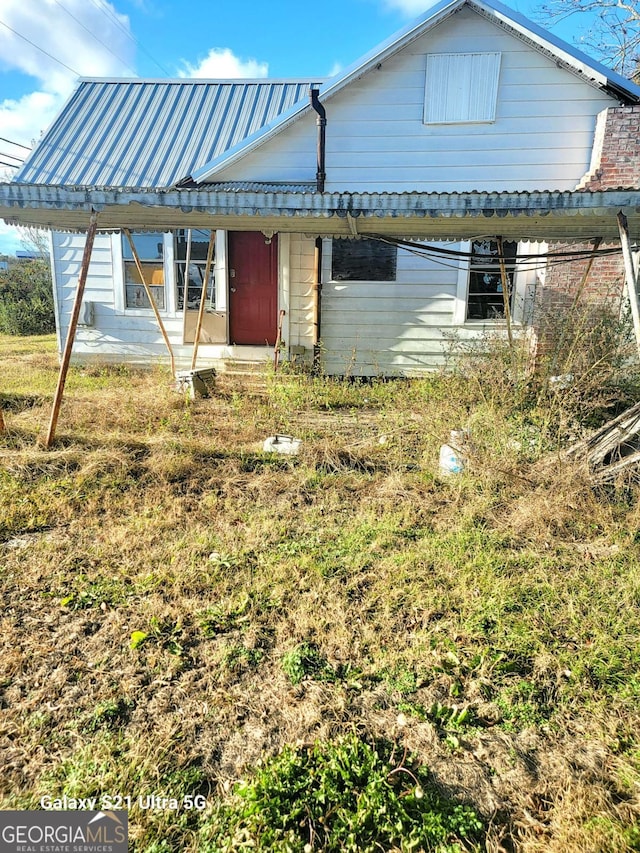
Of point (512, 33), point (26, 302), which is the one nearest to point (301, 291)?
point (512, 33)

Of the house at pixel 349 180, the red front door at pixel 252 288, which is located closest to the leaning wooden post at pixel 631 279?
the house at pixel 349 180

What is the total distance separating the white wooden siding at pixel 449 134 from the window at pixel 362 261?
0.90 meters

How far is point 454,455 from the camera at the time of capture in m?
4.76

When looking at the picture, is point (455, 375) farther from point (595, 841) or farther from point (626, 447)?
point (595, 841)

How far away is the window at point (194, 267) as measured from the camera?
363 inches

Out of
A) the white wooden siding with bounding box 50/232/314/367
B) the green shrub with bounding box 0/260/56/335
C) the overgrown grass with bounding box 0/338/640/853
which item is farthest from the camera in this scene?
the green shrub with bounding box 0/260/56/335

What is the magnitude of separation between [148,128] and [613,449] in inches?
391

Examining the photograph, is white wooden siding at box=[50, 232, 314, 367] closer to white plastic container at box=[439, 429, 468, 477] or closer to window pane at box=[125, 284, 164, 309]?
window pane at box=[125, 284, 164, 309]

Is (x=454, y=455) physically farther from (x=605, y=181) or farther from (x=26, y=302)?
(x=26, y=302)

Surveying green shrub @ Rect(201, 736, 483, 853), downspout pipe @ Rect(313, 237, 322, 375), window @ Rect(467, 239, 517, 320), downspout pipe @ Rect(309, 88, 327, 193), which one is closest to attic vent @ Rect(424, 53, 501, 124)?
downspout pipe @ Rect(309, 88, 327, 193)

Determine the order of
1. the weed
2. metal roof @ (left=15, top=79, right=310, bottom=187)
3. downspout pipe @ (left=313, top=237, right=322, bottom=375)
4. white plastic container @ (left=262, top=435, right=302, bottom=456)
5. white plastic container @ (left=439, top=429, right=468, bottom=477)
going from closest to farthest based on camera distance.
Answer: the weed < white plastic container @ (left=439, top=429, right=468, bottom=477) < white plastic container @ (left=262, top=435, right=302, bottom=456) < downspout pipe @ (left=313, top=237, right=322, bottom=375) < metal roof @ (left=15, top=79, right=310, bottom=187)

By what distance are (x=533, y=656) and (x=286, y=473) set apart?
2.85m

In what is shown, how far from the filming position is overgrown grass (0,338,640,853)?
73.8 inches

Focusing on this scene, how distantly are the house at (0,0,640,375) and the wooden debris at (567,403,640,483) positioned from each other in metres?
2.63
